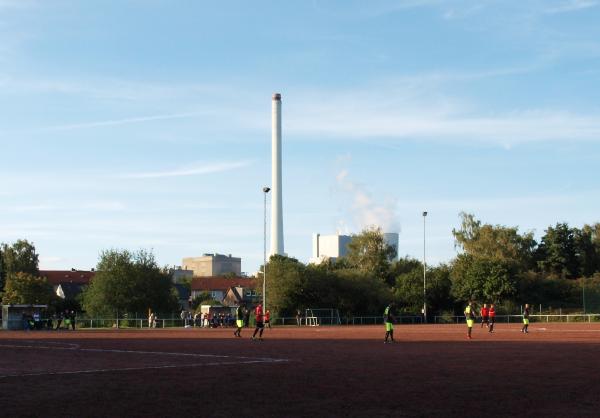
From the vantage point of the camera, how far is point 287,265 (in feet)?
271

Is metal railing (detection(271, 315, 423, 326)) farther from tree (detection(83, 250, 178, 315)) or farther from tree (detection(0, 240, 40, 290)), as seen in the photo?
tree (detection(0, 240, 40, 290))

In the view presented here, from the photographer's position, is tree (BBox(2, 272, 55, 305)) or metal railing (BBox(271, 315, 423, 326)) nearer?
metal railing (BBox(271, 315, 423, 326))

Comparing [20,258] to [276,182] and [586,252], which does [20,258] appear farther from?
[586,252]

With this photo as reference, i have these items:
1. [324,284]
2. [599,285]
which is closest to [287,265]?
[324,284]

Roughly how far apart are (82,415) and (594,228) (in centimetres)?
11297

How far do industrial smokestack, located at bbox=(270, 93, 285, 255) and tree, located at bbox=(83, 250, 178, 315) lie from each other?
44.1m

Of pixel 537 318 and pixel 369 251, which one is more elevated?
pixel 369 251

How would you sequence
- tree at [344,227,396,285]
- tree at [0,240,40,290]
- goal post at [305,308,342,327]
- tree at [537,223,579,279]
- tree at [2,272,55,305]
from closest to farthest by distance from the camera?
goal post at [305,308,342,327] < tree at [2,272,55,305] < tree at [537,223,579,279] < tree at [344,227,396,285] < tree at [0,240,40,290]

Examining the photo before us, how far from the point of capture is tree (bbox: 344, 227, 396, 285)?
369 feet

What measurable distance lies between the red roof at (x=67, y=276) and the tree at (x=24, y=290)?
52.3 m

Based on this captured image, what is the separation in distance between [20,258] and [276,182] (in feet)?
140

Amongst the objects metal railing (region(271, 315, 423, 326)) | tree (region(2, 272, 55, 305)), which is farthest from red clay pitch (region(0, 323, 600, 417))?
tree (region(2, 272, 55, 305))

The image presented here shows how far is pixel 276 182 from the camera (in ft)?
429

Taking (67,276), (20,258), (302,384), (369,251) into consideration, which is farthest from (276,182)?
(302,384)
